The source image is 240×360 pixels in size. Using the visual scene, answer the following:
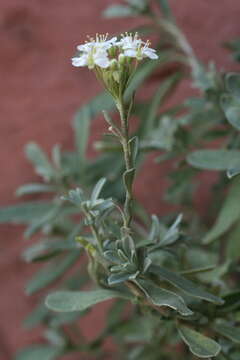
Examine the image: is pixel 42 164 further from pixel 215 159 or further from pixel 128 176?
pixel 128 176

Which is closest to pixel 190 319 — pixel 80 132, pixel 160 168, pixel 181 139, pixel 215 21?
pixel 181 139

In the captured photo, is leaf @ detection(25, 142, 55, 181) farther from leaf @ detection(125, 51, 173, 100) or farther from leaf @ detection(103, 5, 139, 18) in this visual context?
leaf @ detection(103, 5, 139, 18)

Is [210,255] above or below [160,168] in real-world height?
below

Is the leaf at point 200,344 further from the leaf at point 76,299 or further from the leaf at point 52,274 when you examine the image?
the leaf at point 52,274

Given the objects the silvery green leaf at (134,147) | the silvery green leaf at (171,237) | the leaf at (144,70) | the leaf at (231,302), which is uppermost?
the leaf at (144,70)

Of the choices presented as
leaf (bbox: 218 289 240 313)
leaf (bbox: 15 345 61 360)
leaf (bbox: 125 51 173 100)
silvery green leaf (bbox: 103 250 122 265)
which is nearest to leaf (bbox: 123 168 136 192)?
silvery green leaf (bbox: 103 250 122 265)

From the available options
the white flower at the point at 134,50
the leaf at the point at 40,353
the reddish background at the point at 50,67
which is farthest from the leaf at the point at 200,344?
the reddish background at the point at 50,67

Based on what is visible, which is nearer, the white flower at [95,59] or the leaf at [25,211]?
the white flower at [95,59]

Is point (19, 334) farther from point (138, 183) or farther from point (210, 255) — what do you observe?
point (210, 255)
